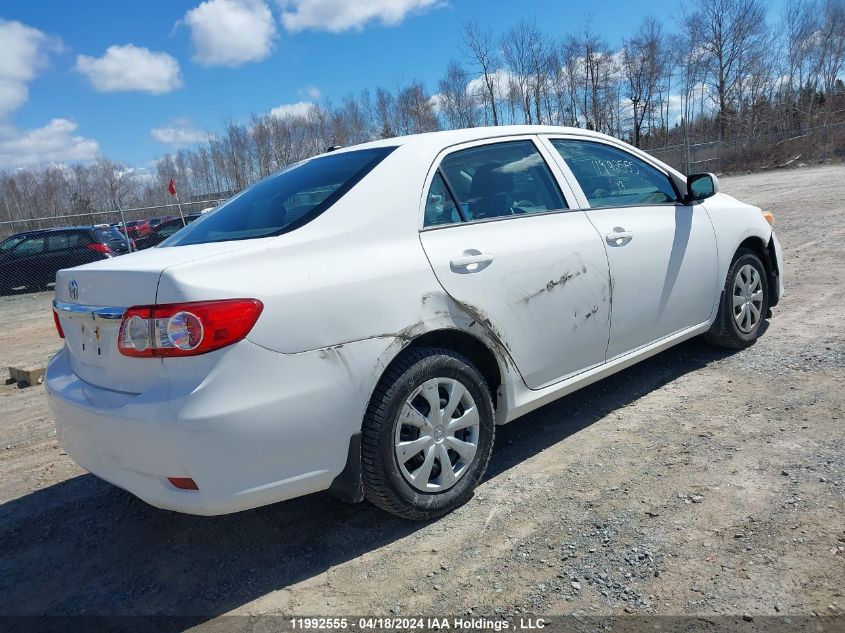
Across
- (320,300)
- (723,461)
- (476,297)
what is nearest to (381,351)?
(320,300)

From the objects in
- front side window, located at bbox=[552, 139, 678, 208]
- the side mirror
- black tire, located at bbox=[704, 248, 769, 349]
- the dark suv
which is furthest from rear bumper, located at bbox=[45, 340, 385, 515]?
the dark suv

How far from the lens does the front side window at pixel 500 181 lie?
312 cm

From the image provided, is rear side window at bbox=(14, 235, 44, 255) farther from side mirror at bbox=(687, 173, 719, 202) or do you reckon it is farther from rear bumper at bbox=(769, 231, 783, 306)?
rear bumper at bbox=(769, 231, 783, 306)

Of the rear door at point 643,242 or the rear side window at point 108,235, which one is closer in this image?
the rear door at point 643,242

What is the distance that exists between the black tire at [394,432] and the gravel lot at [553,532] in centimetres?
14

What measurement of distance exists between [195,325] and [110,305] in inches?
19.4

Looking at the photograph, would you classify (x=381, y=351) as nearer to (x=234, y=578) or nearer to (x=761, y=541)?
(x=234, y=578)

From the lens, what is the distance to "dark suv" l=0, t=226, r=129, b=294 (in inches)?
624

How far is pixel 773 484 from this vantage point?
2.79m

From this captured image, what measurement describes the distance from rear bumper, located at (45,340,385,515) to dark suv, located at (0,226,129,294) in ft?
50.1

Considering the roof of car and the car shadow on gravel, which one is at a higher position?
the roof of car

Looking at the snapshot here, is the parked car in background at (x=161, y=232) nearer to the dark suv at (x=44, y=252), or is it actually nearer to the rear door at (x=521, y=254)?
the dark suv at (x=44, y=252)

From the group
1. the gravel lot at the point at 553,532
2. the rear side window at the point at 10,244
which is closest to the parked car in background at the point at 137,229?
the rear side window at the point at 10,244

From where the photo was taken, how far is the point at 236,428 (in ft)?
7.22
